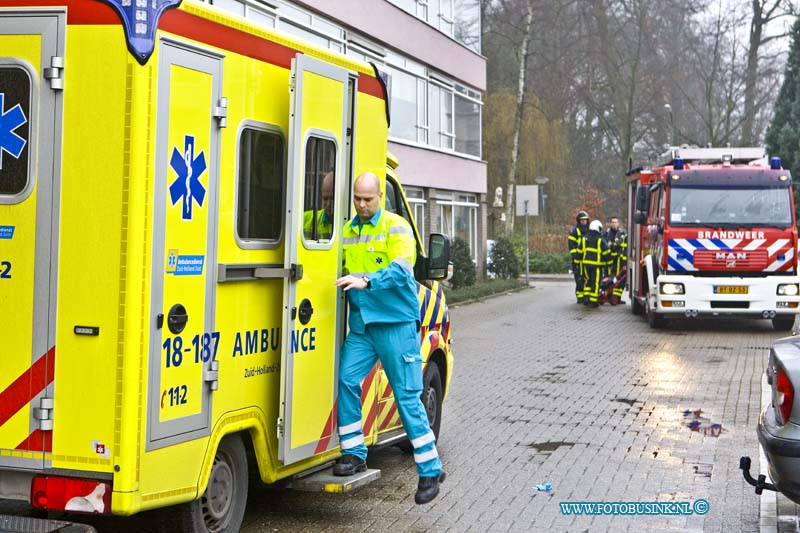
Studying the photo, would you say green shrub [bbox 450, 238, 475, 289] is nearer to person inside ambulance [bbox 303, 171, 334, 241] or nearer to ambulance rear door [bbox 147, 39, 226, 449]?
person inside ambulance [bbox 303, 171, 334, 241]

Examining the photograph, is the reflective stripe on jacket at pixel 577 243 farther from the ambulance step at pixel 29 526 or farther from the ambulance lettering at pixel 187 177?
the ambulance step at pixel 29 526

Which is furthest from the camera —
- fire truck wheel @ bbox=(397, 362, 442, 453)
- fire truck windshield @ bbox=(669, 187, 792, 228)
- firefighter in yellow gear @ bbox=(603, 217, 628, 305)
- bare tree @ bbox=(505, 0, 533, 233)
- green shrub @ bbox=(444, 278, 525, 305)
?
bare tree @ bbox=(505, 0, 533, 233)

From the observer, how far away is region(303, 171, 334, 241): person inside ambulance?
6.78 meters

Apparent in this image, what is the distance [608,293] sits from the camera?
88.4 ft

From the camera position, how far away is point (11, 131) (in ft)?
18.0

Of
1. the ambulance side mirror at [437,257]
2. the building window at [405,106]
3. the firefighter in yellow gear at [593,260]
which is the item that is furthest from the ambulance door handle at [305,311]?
the building window at [405,106]

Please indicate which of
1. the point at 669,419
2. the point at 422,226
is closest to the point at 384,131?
the point at 669,419

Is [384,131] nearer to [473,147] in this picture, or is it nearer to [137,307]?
[137,307]

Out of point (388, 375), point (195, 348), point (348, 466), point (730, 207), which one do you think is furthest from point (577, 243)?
point (195, 348)

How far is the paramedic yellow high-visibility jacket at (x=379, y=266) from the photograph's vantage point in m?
7.02

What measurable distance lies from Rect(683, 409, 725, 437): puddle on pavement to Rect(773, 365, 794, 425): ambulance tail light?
392 cm

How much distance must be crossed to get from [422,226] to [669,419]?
19557mm

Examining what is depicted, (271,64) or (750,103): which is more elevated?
(750,103)

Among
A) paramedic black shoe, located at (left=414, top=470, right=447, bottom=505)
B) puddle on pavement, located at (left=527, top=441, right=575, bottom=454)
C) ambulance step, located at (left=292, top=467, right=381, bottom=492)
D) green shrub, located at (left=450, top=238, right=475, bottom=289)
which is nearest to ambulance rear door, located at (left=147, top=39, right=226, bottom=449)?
ambulance step, located at (left=292, top=467, right=381, bottom=492)
